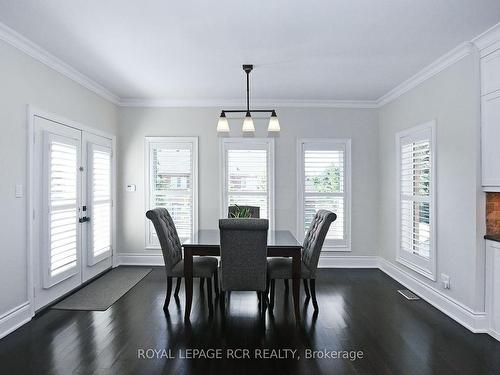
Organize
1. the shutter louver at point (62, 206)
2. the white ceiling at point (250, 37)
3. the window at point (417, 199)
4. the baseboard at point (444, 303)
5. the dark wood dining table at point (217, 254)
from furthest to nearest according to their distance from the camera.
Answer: the window at point (417, 199), the shutter louver at point (62, 206), the dark wood dining table at point (217, 254), the baseboard at point (444, 303), the white ceiling at point (250, 37)

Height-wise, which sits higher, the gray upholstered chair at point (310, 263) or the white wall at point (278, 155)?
the white wall at point (278, 155)

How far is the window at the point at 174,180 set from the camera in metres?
5.14

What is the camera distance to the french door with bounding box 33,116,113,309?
334cm

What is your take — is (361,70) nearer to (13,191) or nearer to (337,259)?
(337,259)

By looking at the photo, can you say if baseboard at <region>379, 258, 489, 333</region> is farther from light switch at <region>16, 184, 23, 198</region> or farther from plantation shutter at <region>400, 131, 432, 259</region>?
light switch at <region>16, 184, 23, 198</region>

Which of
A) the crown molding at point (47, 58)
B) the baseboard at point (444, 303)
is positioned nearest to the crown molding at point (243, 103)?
the crown molding at point (47, 58)

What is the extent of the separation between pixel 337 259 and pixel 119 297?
3.23 meters

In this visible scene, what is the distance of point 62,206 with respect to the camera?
3672mm

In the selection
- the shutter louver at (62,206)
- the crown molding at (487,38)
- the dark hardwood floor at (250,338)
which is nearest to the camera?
the dark hardwood floor at (250,338)

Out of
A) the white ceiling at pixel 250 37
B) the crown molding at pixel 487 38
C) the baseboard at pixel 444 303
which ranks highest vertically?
the white ceiling at pixel 250 37

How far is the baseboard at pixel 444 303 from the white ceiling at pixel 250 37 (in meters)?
2.54

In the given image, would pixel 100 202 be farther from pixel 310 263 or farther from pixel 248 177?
pixel 310 263

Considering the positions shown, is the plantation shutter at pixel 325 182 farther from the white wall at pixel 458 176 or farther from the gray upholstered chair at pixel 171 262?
the gray upholstered chair at pixel 171 262

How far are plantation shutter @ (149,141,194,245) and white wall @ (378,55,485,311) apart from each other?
10.8 feet
